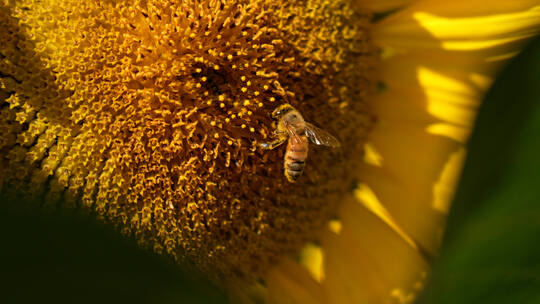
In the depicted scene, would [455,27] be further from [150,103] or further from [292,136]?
[150,103]

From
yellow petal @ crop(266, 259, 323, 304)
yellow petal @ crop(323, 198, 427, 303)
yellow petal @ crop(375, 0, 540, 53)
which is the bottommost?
yellow petal @ crop(266, 259, 323, 304)

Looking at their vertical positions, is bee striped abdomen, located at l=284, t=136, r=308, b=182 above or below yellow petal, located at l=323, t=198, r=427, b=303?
above

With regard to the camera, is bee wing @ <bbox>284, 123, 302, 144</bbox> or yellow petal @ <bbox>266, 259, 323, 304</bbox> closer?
bee wing @ <bbox>284, 123, 302, 144</bbox>

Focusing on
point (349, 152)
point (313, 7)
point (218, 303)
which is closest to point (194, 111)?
point (313, 7)

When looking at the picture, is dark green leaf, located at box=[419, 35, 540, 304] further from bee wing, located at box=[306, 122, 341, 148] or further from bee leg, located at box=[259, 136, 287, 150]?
bee leg, located at box=[259, 136, 287, 150]

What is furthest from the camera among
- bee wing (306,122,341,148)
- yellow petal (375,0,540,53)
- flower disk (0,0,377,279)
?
yellow petal (375,0,540,53)

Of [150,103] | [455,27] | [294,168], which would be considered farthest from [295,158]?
[455,27]

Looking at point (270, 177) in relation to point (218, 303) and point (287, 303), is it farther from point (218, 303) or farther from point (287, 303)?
point (218, 303)

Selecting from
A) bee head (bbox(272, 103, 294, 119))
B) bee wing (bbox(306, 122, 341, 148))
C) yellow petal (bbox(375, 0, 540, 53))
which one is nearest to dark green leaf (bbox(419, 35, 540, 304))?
yellow petal (bbox(375, 0, 540, 53))
